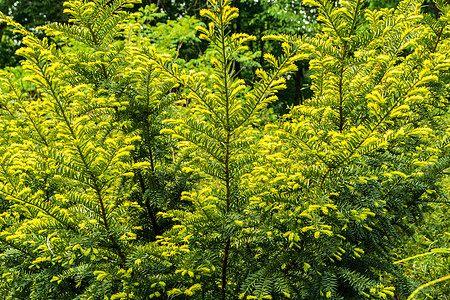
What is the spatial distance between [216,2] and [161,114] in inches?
36.3

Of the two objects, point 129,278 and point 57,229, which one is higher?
point 57,229

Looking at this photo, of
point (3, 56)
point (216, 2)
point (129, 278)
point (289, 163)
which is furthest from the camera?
point (3, 56)

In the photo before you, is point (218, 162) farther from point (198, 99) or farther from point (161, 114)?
point (161, 114)

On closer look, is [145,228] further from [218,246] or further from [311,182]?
[311,182]

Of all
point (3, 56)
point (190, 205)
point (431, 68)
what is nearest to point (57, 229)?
point (190, 205)

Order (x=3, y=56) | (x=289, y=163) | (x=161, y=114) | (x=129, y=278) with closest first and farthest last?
(x=129, y=278)
(x=289, y=163)
(x=161, y=114)
(x=3, y=56)

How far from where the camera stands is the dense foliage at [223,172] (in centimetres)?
145

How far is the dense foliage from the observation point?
145 cm

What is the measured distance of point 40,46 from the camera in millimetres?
1943

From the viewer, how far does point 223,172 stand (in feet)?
5.27

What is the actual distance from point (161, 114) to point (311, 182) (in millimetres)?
1011

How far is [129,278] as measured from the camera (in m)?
1.62

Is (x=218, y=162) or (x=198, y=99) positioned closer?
(x=198, y=99)

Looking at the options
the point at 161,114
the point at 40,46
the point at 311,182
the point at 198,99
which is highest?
the point at 40,46
